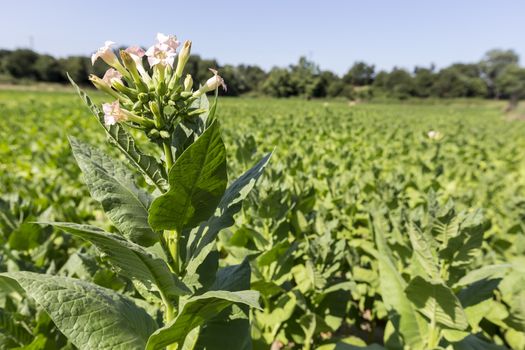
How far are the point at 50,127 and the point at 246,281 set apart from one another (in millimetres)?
12615

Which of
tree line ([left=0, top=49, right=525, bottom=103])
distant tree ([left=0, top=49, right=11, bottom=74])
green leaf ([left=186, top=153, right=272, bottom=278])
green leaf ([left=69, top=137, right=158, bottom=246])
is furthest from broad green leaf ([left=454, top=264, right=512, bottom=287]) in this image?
distant tree ([left=0, top=49, right=11, bottom=74])

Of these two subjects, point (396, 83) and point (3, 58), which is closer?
point (3, 58)

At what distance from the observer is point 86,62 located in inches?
2623

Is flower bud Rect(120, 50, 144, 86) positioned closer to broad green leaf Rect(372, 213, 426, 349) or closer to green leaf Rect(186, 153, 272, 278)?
green leaf Rect(186, 153, 272, 278)

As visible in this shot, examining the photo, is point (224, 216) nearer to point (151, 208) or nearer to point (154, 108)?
point (151, 208)

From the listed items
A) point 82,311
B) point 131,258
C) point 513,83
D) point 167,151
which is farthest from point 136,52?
point 513,83

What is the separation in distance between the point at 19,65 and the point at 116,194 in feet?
279

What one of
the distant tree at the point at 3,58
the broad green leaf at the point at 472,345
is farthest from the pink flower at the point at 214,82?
the distant tree at the point at 3,58

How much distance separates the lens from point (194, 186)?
3.03 ft

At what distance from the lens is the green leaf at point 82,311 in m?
0.95

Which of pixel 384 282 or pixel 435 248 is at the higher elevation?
pixel 435 248

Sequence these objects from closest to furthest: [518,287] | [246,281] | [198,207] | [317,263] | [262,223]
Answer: [198,207] < [246,281] < [518,287] < [317,263] < [262,223]

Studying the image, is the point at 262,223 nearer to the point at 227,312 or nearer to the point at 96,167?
the point at 227,312

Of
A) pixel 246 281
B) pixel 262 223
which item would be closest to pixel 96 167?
pixel 246 281
